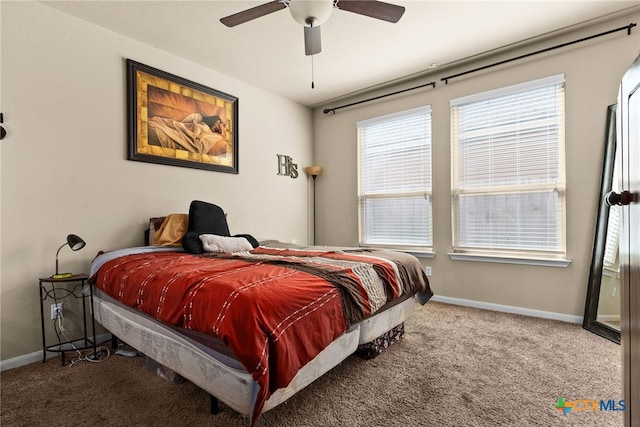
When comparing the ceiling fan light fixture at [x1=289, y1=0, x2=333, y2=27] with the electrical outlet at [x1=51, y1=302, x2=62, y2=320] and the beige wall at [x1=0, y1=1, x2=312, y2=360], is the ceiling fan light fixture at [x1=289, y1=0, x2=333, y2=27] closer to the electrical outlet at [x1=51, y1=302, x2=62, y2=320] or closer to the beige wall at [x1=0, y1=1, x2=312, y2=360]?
the beige wall at [x1=0, y1=1, x2=312, y2=360]

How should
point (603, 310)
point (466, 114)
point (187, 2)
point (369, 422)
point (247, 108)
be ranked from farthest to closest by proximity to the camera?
point (247, 108)
point (466, 114)
point (603, 310)
point (187, 2)
point (369, 422)

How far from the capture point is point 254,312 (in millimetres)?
1325

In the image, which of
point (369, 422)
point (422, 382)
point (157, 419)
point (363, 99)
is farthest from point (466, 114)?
point (157, 419)

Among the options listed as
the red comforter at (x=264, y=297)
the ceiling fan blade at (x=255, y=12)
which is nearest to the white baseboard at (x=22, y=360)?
Answer: the red comforter at (x=264, y=297)

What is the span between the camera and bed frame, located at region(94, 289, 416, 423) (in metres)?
1.40

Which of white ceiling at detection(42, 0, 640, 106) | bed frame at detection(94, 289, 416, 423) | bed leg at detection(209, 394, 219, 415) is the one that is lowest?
bed leg at detection(209, 394, 219, 415)

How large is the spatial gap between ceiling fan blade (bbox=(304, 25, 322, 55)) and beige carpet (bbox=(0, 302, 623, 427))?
230cm

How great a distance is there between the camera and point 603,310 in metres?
2.73

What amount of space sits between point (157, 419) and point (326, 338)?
0.95 metres

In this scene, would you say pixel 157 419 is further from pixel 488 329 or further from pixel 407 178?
pixel 407 178

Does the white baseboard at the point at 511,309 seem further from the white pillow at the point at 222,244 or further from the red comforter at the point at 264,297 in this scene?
the white pillow at the point at 222,244

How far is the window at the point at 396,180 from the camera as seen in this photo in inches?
154

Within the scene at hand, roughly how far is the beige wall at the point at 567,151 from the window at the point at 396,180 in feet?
0.44

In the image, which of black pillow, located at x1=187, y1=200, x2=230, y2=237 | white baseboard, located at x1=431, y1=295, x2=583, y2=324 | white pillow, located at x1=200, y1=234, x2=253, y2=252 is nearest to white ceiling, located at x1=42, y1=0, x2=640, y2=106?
black pillow, located at x1=187, y1=200, x2=230, y2=237
